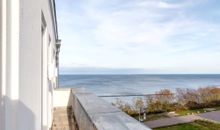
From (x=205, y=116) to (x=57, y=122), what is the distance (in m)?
12.6

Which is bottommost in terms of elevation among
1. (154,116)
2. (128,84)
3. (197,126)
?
(128,84)

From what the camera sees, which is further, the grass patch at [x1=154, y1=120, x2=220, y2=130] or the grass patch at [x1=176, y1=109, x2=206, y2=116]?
the grass patch at [x1=176, y1=109, x2=206, y2=116]

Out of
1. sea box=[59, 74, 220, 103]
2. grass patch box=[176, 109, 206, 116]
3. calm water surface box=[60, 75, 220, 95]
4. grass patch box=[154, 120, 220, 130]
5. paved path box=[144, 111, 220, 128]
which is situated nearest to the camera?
grass patch box=[154, 120, 220, 130]

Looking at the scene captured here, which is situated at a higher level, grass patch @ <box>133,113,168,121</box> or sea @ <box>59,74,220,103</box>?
grass patch @ <box>133,113,168,121</box>

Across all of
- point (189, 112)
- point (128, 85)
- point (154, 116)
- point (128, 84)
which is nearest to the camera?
point (154, 116)

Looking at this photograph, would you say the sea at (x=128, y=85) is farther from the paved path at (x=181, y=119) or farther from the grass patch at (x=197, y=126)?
the grass patch at (x=197, y=126)

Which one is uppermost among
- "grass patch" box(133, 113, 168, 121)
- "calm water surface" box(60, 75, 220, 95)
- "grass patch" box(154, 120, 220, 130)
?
"grass patch" box(133, 113, 168, 121)

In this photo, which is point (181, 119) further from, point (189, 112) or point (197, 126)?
point (189, 112)

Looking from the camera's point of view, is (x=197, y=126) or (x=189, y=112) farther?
(x=189, y=112)

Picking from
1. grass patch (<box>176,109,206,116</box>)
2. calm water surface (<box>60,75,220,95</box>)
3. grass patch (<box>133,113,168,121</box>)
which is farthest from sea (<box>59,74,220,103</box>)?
grass patch (<box>133,113,168,121</box>)

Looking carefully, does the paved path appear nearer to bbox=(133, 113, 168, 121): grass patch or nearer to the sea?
bbox=(133, 113, 168, 121): grass patch

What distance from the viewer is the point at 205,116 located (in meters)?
15.2

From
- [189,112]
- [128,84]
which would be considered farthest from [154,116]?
[128,84]

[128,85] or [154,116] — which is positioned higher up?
[154,116]
